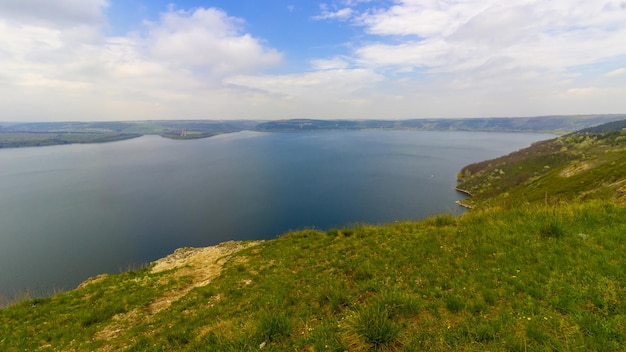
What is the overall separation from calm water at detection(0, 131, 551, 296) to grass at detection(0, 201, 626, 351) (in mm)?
37988

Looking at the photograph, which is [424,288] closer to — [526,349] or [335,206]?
[526,349]

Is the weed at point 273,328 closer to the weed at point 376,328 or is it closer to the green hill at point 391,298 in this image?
the green hill at point 391,298

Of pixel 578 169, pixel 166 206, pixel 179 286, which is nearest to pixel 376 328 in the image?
pixel 179 286

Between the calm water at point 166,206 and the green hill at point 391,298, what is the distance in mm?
37794

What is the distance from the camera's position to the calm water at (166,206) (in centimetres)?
6053

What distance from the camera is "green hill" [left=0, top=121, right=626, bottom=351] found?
5.14 meters

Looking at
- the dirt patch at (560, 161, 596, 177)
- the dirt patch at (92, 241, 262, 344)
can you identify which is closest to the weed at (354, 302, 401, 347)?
the dirt patch at (92, 241, 262, 344)

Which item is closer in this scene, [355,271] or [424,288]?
[424,288]

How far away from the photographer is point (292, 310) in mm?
7691

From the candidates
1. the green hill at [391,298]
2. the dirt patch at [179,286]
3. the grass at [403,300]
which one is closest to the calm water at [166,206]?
the dirt patch at [179,286]

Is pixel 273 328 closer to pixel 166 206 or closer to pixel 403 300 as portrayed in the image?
pixel 403 300

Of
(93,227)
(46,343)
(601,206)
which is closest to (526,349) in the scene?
(601,206)

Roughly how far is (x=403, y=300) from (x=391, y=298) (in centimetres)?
27

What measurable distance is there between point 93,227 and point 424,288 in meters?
94.8
